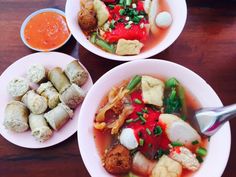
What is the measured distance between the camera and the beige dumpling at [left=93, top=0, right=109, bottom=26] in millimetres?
1547

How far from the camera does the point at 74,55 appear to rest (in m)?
1.57

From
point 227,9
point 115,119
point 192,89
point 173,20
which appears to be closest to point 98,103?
point 115,119

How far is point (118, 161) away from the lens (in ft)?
3.93

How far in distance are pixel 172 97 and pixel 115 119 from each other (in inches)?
9.5

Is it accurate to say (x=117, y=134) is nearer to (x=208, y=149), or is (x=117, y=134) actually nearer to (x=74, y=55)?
(x=208, y=149)

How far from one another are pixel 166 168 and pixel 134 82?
357 millimetres

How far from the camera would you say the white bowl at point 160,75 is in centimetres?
119

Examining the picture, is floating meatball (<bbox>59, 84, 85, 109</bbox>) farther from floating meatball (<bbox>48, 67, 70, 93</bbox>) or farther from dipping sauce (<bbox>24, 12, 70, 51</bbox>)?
dipping sauce (<bbox>24, 12, 70, 51</bbox>)

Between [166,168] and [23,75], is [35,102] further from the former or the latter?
[166,168]

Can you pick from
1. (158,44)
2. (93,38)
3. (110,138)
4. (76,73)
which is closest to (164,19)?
(158,44)

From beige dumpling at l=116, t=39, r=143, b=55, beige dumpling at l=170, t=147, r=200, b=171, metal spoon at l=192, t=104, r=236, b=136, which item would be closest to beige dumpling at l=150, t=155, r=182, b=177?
beige dumpling at l=170, t=147, r=200, b=171

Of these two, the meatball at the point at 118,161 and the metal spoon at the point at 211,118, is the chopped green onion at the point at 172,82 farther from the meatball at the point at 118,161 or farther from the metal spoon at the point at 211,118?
→ the meatball at the point at 118,161

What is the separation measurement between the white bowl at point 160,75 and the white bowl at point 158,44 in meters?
0.10

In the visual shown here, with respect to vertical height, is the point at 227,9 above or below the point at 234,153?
above
